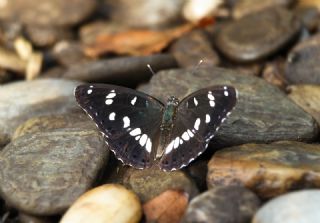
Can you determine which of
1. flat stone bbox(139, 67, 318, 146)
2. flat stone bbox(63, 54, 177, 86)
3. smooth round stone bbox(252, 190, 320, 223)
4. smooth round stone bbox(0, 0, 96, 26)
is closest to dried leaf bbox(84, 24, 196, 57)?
smooth round stone bbox(0, 0, 96, 26)

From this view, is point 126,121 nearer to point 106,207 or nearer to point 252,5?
point 106,207

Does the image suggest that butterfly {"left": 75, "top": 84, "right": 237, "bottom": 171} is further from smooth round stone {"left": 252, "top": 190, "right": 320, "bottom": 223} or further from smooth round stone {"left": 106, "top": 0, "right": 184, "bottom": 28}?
smooth round stone {"left": 106, "top": 0, "right": 184, "bottom": 28}

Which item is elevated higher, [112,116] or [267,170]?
[112,116]

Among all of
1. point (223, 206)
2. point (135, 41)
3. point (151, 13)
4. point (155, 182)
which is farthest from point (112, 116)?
point (151, 13)

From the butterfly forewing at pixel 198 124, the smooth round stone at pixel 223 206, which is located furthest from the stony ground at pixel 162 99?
the butterfly forewing at pixel 198 124

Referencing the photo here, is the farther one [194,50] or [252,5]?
[252,5]

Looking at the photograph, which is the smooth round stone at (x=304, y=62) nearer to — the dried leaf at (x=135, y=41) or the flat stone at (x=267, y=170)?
the dried leaf at (x=135, y=41)
